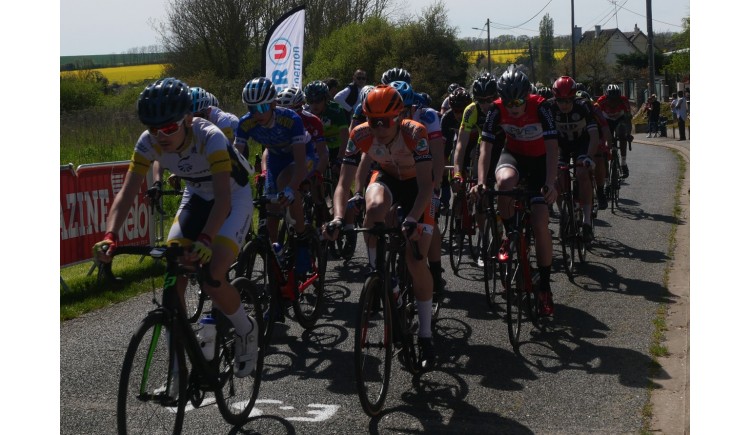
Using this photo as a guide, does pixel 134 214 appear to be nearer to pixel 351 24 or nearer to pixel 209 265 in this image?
pixel 209 265

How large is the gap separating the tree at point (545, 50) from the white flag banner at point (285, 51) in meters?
84.0

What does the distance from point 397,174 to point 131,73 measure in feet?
211

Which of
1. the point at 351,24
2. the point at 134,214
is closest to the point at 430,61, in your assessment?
the point at 351,24

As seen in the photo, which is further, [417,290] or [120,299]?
[120,299]

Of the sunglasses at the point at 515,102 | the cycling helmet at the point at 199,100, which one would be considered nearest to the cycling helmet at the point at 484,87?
the sunglasses at the point at 515,102

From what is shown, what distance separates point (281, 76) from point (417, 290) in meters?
12.8

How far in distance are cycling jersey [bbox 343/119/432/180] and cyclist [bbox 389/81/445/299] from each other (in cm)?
31

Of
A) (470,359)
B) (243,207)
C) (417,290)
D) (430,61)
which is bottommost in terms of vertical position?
(470,359)

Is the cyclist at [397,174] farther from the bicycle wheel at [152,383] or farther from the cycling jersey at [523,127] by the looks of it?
the cycling jersey at [523,127]

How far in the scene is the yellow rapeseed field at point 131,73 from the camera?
6303 centimetres

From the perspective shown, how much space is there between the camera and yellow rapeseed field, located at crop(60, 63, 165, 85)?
63.0 metres

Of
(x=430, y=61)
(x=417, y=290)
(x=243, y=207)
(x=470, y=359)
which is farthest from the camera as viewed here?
(x=430, y=61)

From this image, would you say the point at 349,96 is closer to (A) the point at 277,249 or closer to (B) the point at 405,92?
(B) the point at 405,92

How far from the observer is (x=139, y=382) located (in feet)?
14.9
